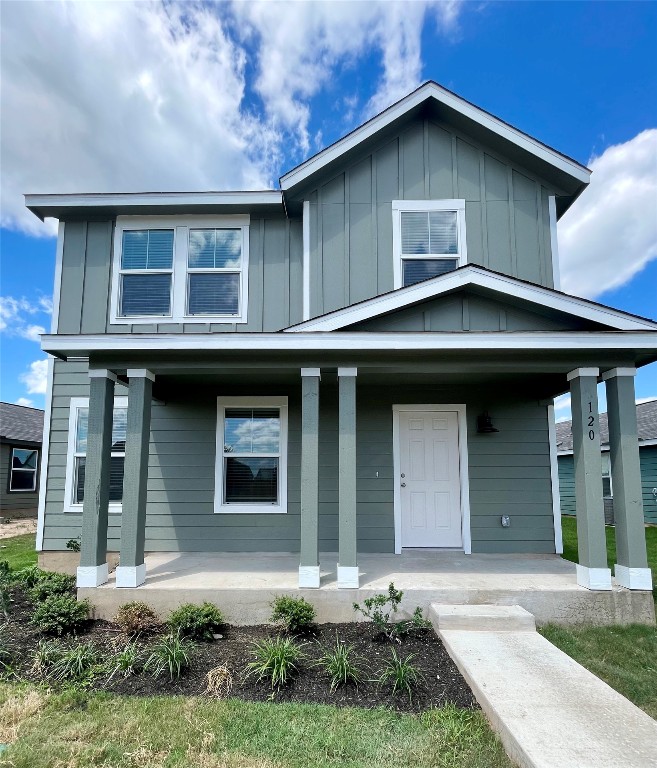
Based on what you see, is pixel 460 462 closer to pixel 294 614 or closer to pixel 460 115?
pixel 294 614

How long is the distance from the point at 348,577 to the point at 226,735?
2.17m

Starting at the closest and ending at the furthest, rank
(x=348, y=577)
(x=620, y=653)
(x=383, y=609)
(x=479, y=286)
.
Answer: (x=620, y=653) → (x=383, y=609) → (x=348, y=577) → (x=479, y=286)

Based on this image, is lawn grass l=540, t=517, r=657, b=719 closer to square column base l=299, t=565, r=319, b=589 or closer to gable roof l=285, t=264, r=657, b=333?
square column base l=299, t=565, r=319, b=589

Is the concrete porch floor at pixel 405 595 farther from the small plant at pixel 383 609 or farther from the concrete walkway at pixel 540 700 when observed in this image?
the concrete walkway at pixel 540 700

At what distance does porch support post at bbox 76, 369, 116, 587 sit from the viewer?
16.6 ft

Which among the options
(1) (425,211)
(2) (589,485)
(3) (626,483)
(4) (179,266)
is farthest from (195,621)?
(1) (425,211)

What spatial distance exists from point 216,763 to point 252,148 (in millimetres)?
11347

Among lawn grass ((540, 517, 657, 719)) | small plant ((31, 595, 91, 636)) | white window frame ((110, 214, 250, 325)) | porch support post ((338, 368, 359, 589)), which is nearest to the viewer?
lawn grass ((540, 517, 657, 719))

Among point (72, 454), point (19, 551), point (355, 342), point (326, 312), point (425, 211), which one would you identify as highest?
point (425, 211)

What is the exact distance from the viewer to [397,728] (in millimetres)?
2998

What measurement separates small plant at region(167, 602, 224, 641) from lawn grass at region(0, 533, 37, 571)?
173 inches

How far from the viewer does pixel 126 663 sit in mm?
3791

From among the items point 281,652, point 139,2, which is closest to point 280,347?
point 281,652

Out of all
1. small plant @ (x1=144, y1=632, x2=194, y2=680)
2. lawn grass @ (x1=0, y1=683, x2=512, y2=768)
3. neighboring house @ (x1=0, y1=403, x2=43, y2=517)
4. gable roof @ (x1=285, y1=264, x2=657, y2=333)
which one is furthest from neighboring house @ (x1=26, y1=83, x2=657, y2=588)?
neighboring house @ (x1=0, y1=403, x2=43, y2=517)
